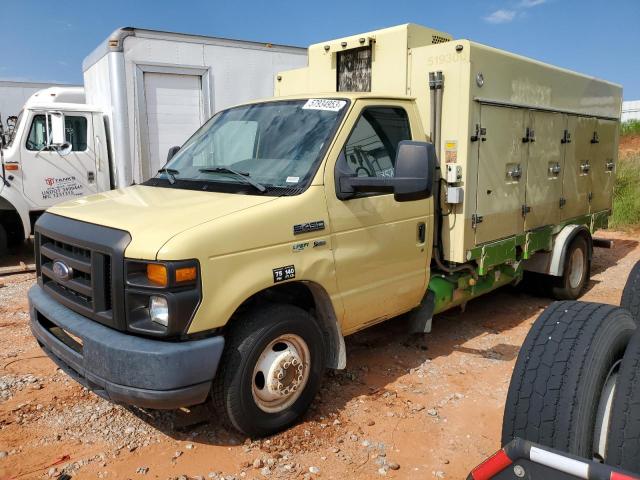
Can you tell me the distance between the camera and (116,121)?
28.5 ft

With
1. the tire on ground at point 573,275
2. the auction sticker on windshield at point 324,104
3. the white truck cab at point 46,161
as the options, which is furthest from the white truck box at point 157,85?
the tire on ground at point 573,275

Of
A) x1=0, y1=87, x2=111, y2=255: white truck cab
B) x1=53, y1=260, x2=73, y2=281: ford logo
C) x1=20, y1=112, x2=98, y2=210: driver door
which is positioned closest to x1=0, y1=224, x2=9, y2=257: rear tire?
x1=0, y1=87, x2=111, y2=255: white truck cab

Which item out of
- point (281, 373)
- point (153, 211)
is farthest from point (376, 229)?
point (153, 211)

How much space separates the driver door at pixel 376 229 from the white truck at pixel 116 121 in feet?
18.4

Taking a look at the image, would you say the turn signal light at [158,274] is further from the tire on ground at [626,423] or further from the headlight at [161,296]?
the tire on ground at [626,423]

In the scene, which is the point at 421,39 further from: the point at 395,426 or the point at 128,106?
the point at 128,106

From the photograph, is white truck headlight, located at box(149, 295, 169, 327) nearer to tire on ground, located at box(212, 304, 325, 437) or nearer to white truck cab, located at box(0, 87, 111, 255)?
tire on ground, located at box(212, 304, 325, 437)

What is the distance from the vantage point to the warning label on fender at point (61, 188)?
29.0 feet

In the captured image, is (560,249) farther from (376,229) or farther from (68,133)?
(68,133)

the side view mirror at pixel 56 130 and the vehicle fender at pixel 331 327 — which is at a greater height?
the side view mirror at pixel 56 130

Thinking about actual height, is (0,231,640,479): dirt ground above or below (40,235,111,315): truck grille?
below

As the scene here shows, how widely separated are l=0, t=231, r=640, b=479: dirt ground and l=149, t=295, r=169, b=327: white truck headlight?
3.10 ft

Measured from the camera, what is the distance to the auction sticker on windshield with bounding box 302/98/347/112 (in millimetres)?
3996

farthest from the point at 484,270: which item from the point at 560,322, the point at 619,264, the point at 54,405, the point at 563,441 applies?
the point at 619,264
